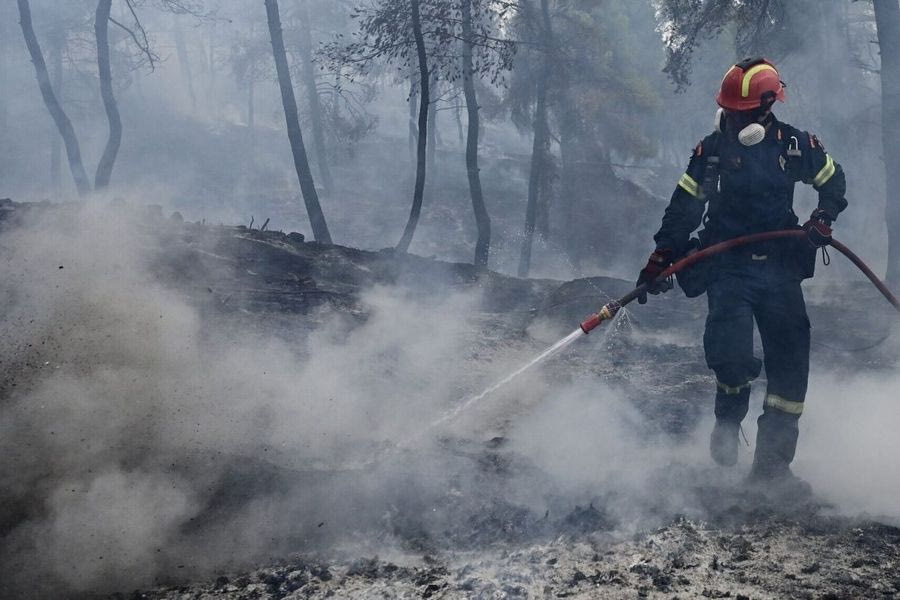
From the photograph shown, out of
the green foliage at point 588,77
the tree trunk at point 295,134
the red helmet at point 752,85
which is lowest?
the red helmet at point 752,85

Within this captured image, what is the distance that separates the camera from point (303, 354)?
275 inches

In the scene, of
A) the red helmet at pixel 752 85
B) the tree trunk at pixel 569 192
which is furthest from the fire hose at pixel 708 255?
the tree trunk at pixel 569 192

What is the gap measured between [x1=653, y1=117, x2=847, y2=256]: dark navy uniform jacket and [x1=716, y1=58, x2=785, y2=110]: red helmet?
21 centimetres

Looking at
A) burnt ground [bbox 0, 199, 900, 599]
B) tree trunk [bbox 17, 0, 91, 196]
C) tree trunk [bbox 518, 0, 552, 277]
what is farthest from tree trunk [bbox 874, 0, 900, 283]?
tree trunk [bbox 17, 0, 91, 196]

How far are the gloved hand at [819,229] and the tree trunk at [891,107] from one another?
9.65 m

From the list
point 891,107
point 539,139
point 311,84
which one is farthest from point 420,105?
A: point 311,84

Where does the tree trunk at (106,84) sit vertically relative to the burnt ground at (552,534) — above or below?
above

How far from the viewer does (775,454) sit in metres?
4.44

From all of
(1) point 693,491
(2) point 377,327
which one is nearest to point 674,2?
(2) point 377,327

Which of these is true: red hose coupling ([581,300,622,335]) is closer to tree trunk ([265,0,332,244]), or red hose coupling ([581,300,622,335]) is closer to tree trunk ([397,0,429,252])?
tree trunk ([397,0,429,252])

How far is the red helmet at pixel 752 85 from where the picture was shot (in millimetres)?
4445

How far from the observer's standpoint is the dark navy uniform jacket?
455 centimetres

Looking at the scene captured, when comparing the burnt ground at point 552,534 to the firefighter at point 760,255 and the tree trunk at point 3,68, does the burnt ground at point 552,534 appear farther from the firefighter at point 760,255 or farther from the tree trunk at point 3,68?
the tree trunk at point 3,68

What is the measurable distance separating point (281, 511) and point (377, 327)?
4.40 m
